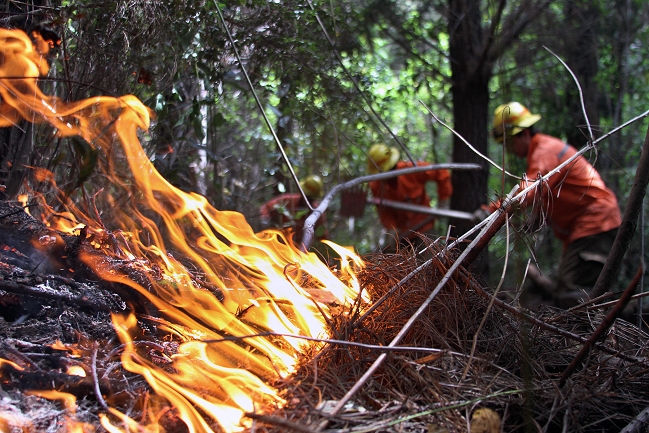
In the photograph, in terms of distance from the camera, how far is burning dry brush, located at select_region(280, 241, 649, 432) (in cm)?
200

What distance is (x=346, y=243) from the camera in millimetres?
9117

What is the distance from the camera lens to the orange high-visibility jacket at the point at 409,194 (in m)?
6.98

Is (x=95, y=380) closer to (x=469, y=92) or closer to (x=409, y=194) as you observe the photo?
(x=409, y=194)

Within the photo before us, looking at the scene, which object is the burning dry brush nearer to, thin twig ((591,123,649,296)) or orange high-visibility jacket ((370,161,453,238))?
thin twig ((591,123,649,296))

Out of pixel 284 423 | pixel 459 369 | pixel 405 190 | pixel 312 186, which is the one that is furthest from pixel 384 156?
pixel 284 423

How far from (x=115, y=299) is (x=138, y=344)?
0.34 m

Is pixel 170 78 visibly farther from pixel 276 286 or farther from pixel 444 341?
pixel 444 341

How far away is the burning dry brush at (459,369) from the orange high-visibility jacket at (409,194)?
4.15 m

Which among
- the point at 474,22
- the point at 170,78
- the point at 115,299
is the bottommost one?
the point at 115,299

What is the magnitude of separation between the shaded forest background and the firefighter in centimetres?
22

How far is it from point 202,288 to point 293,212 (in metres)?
3.14

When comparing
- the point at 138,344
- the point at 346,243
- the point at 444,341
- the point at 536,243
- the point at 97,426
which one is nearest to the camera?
the point at 97,426

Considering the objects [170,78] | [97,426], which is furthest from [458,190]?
[97,426]

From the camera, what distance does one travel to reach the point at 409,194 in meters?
6.99
